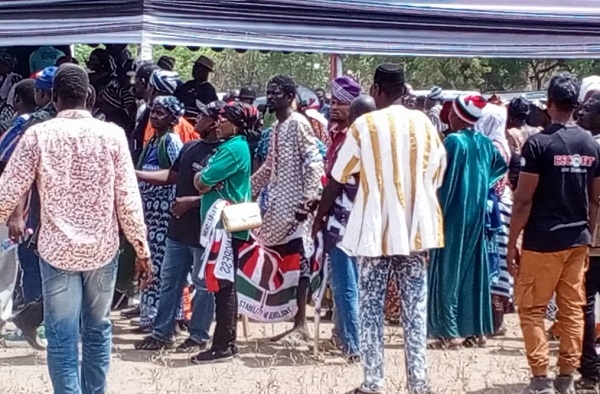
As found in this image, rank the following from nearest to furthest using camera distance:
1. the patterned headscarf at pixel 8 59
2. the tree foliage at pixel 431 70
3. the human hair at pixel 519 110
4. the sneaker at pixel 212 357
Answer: the sneaker at pixel 212 357
the human hair at pixel 519 110
the patterned headscarf at pixel 8 59
the tree foliage at pixel 431 70

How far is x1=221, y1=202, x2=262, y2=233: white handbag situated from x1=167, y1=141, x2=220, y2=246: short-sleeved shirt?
461 millimetres

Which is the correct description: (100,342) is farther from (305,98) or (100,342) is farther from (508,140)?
(305,98)

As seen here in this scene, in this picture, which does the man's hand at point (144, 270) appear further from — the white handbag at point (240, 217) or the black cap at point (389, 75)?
the black cap at point (389, 75)

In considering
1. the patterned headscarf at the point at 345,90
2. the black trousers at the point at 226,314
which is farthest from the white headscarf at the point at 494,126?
the black trousers at the point at 226,314

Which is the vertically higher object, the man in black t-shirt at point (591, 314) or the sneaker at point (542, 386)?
the man in black t-shirt at point (591, 314)

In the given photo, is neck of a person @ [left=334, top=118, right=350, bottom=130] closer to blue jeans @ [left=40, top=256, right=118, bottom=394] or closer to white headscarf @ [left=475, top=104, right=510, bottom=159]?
white headscarf @ [left=475, top=104, right=510, bottom=159]

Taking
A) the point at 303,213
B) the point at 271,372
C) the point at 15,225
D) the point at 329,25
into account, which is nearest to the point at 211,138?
the point at 303,213

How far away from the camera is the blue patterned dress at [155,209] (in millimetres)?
7895

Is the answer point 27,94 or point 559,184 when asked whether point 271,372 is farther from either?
point 27,94

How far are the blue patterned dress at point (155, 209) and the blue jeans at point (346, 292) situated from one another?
56.4 inches

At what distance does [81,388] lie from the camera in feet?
18.3

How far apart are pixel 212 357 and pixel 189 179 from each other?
1195mm

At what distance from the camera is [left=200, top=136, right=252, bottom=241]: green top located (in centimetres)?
711

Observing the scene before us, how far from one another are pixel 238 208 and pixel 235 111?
24.8 inches
